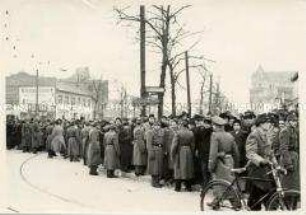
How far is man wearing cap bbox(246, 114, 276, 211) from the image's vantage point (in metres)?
8.39

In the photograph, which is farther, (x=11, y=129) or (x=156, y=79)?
(x=156, y=79)

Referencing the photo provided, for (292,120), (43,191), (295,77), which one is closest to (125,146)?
(43,191)

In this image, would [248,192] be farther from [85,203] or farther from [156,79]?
[156,79]

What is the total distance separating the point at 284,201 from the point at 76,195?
2.60 metres

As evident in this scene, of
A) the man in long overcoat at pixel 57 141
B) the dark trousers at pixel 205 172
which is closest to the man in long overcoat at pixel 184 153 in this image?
the dark trousers at pixel 205 172

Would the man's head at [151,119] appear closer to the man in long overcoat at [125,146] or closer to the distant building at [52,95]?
the distant building at [52,95]

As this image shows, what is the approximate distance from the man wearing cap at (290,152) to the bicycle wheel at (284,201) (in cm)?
25

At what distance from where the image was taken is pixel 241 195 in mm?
8312

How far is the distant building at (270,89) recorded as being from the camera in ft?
30.0

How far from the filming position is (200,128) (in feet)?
34.6

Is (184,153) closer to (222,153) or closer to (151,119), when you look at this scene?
(151,119)

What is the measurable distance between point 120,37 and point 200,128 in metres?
1.75

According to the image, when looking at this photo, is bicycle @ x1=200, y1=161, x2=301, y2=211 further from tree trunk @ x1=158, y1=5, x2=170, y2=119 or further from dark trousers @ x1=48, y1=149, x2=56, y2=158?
dark trousers @ x1=48, y1=149, x2=56, y2=158

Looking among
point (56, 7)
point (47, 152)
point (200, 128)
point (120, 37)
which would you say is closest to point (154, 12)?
point (120, 37)
